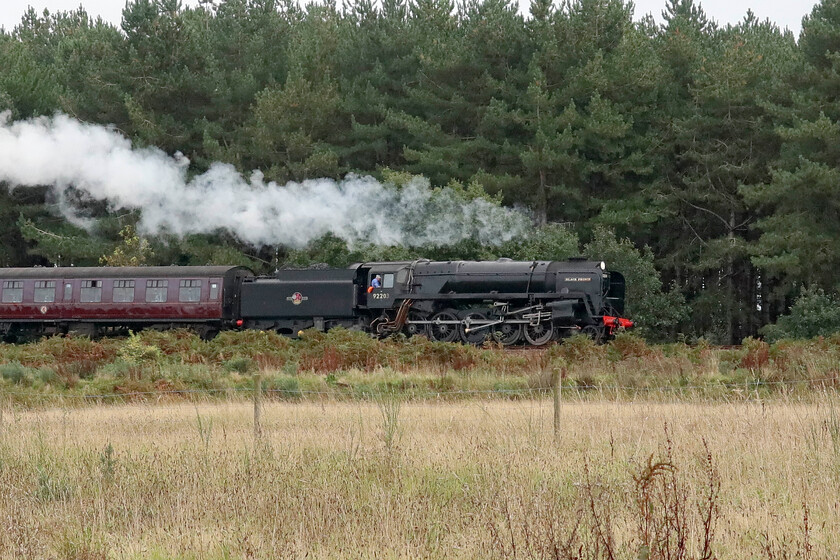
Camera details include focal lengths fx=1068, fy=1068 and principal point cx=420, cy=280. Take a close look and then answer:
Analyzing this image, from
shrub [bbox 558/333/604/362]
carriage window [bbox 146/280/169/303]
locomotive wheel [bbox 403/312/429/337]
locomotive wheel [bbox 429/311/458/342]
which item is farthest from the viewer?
carriage window [bbox 146/280/169/303]

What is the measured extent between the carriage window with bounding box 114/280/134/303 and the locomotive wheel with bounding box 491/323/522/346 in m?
12.3

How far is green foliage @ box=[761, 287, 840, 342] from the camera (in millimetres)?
35469

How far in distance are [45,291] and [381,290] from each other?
1208cm

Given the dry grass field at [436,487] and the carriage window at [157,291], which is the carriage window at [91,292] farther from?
the dry grass field at [436,487]

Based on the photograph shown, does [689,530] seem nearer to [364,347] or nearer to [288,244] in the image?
[364,347]

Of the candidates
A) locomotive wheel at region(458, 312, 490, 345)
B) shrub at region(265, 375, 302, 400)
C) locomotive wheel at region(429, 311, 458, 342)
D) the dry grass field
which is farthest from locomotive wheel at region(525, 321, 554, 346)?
the dry grass field

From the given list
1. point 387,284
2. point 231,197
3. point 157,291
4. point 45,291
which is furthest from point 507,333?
point 231,197

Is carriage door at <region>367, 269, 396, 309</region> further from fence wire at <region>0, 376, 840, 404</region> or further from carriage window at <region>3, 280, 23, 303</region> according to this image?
carriage window at <region>3, 280, 23, 303</region>

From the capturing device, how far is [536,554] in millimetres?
8359

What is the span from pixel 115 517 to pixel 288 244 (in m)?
33.6

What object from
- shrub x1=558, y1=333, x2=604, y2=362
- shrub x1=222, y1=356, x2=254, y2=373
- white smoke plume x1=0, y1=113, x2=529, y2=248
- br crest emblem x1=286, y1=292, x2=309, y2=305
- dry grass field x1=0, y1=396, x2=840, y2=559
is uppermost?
white smoke plume x1=0, y1=113, x2=529, y2=248

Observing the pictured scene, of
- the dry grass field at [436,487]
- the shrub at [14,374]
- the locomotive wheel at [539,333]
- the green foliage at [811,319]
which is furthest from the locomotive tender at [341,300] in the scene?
the dry grass field at [436,487]

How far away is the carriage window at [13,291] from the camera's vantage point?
36.5 meters

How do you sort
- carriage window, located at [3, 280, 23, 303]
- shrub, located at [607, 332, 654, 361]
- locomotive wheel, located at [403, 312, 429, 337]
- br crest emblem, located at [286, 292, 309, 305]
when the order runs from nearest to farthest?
shrub, located at [607, 332, 654, 361], locomotive wheel, located at [403, 312, 429, 337], br crest emblem, located at [286, 292, 309, 305], carriage window, located at [3, 280, 23, 303]
